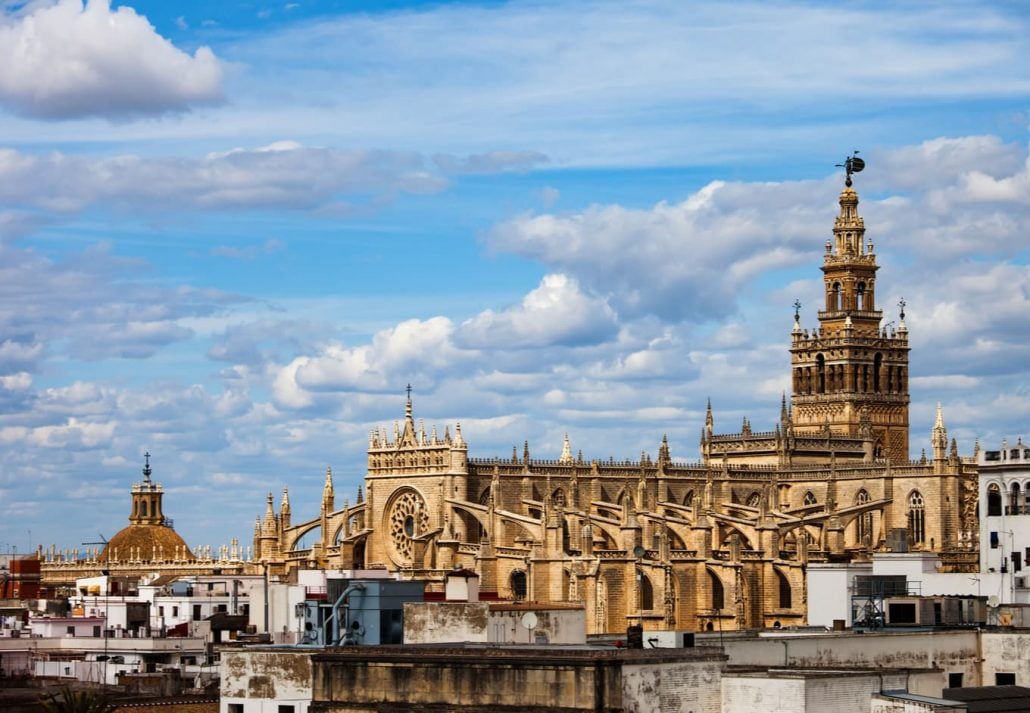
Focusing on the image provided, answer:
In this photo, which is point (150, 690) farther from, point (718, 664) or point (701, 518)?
point (701, 518)

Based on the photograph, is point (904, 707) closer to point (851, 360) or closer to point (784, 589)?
point (784, 589)

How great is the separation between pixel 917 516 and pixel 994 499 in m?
39.9

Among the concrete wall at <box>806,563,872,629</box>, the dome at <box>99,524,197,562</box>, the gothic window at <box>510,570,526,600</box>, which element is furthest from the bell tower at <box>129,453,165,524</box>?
the concrete wall at <box>806,563,872,629</box>

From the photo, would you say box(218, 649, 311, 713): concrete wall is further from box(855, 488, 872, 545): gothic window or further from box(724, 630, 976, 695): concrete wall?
box(855, 488, 872, 545): gothic window

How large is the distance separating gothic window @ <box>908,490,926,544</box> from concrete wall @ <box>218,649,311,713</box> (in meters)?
84.2

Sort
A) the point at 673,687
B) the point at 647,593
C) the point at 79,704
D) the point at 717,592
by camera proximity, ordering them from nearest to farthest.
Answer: the point at 673,687 < the point at 79,704 < the point at 647,593 < the point at 717,592

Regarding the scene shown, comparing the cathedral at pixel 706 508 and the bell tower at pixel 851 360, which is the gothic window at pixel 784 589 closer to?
the cathedral at pixel 706 508

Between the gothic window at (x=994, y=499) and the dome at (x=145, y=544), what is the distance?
7317 centimetres

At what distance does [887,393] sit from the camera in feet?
511

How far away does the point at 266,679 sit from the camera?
5419cm

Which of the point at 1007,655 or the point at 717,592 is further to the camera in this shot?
the point at 717,592

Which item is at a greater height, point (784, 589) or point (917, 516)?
point (917, 516)

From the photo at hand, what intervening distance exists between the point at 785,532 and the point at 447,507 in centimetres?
1894

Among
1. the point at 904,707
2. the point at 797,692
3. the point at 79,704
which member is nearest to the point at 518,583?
the point at 79,704
